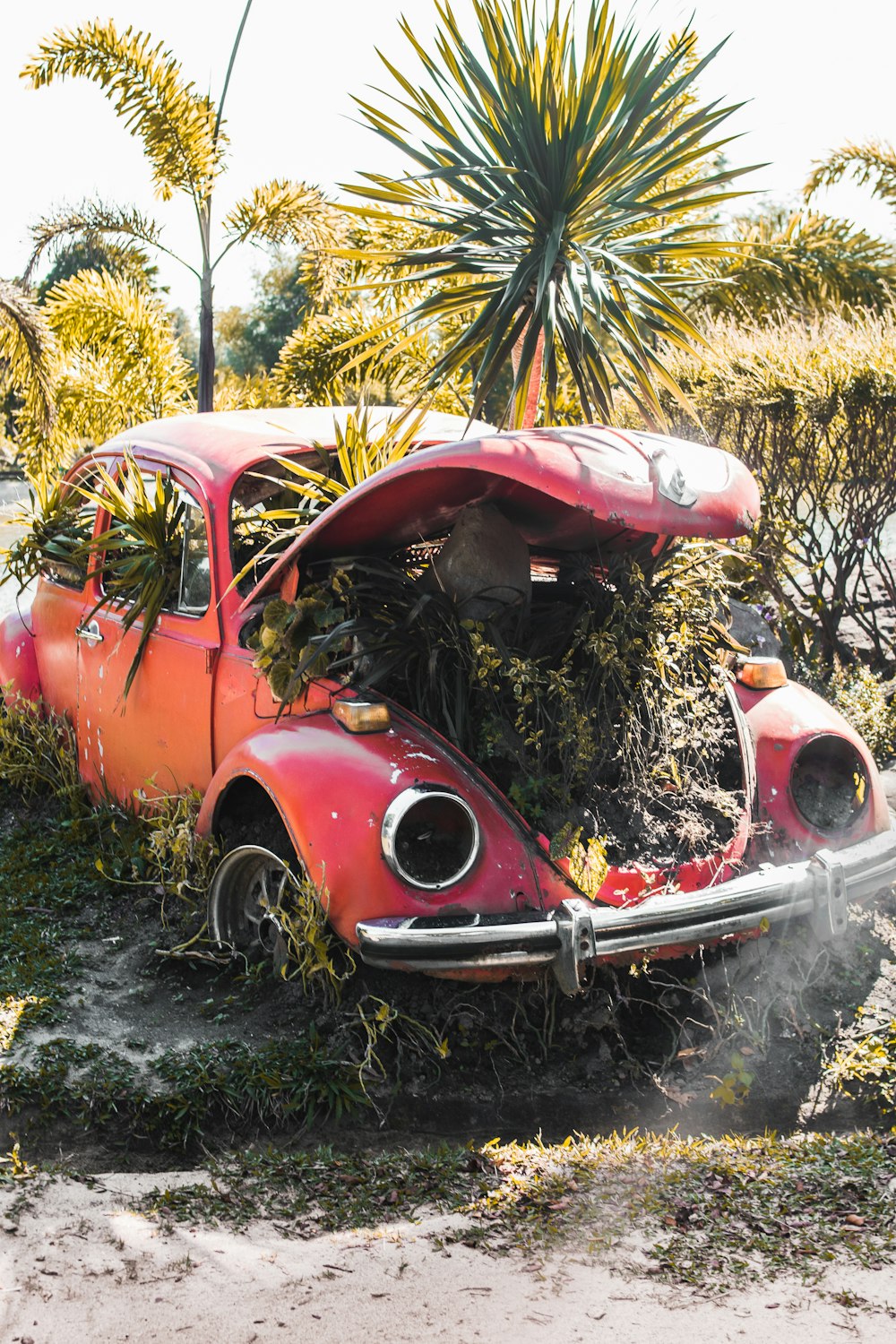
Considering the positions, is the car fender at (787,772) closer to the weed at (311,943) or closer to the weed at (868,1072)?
the weed at (868,1072)

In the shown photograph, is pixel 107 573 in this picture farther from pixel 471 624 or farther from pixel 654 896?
pixel 654 896

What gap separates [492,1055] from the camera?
11.7 ft

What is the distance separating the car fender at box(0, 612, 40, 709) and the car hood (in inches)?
104

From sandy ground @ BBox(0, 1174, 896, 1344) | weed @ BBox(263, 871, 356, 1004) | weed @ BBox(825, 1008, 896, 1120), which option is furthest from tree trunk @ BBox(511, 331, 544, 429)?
sandy ground @ BBox(0, 1174, 896, 1344)

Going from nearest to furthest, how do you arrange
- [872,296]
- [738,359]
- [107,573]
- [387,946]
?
[387,946] → [107,573] → [738,359] → [872,296]

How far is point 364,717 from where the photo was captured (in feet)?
11.8

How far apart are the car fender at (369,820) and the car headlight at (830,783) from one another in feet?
3.92

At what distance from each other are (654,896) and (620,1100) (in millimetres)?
628

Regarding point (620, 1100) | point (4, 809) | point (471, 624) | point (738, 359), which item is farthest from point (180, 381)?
point (620, 1100)

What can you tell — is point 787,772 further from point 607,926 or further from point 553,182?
point 553,182

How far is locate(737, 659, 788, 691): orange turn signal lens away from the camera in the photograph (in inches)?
168

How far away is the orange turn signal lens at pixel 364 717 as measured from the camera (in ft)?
11.8

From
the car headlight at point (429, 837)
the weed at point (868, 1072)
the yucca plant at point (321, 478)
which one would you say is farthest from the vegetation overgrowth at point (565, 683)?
the weed at point (868, 1072)

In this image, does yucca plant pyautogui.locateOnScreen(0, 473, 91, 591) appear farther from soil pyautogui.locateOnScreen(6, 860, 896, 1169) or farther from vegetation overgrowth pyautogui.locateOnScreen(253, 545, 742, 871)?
A: soil pyautogui.locateOnScreen(6, 860, 896, 1169)
